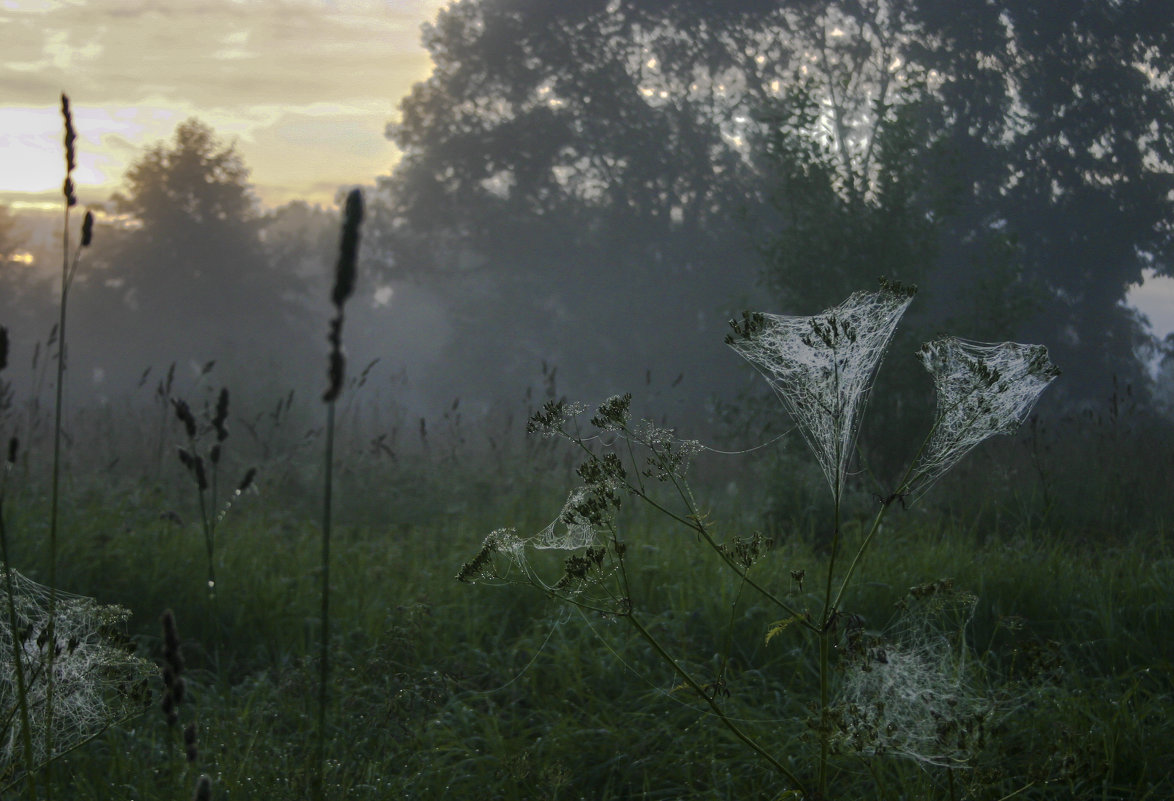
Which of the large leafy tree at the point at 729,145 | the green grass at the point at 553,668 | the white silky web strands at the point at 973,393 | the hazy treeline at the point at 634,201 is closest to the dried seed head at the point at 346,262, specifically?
the green grass at the point at 553,668

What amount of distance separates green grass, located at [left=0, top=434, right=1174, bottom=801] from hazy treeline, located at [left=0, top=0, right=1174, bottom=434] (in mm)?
11243

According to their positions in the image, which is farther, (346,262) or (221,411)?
(221,411)

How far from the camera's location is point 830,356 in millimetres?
2377

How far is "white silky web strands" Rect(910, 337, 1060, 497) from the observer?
8.05 feet

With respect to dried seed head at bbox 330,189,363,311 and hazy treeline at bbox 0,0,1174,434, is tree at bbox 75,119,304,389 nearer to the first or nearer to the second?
hazy treeline at bbox 0,0,1174,434

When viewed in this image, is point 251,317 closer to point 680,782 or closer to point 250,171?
point 250,171

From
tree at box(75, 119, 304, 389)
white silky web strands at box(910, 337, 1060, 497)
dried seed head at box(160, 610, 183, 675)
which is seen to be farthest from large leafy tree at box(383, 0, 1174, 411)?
dried seed head at box(160, 610, 183, 675)

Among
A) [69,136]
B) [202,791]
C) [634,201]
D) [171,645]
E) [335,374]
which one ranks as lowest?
[202,791]

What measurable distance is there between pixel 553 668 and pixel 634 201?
21.2 meters

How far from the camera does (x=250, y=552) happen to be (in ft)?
19.5

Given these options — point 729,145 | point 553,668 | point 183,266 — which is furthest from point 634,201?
point 553,668

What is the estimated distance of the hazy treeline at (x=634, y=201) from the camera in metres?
17.6

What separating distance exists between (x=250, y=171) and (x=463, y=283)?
762 centimetres

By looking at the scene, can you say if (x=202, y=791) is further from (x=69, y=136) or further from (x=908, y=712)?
(x=908, y=712)
